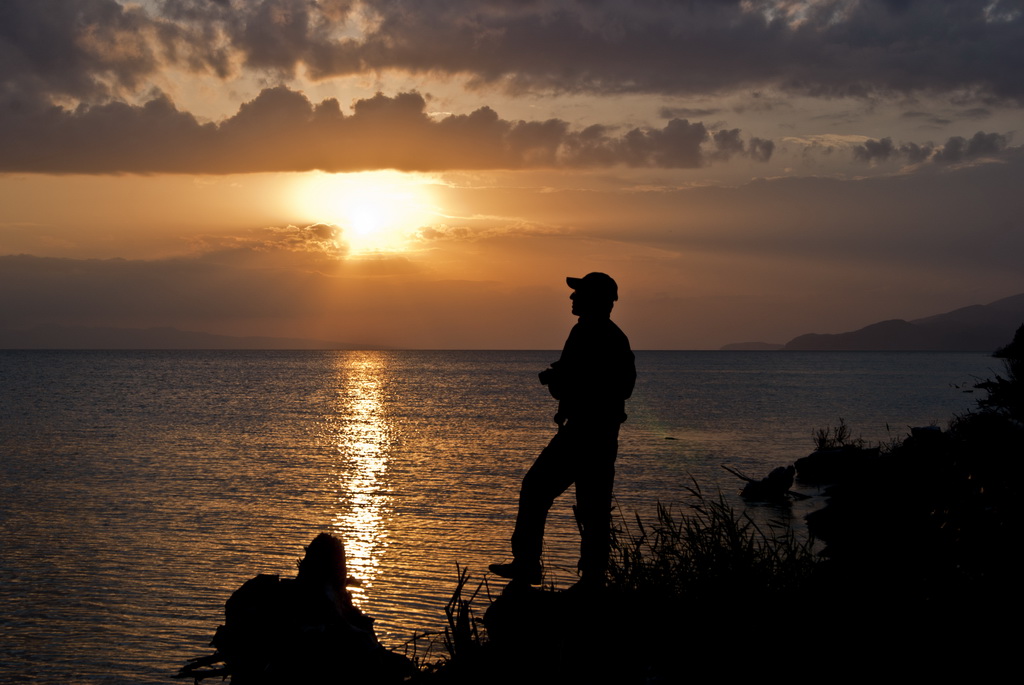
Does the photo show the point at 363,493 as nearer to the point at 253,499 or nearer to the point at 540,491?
the point at 253,499

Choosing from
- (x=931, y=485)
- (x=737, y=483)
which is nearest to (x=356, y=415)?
(x=737, y=483)

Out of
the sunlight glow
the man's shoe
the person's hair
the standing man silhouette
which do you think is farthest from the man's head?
the sunlight glow

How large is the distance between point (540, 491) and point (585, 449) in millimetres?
507

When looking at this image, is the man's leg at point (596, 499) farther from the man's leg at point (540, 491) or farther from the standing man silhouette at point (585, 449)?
the man's leg at point (540, 491)

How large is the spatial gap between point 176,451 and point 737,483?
86.7 ft

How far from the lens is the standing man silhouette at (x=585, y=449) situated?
7.43 metres

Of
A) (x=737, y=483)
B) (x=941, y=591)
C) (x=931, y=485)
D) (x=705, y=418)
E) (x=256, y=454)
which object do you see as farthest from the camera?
(x=705, y=418)

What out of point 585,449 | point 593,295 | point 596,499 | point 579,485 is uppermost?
point 593,295

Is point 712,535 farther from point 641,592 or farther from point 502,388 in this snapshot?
point 502,388

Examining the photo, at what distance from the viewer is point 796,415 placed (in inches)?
2670

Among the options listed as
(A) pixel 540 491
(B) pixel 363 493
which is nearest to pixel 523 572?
(A) pixel 540 491

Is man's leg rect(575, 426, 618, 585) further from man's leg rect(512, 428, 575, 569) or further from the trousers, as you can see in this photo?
man's leg rect(512, 428, 575, 569)

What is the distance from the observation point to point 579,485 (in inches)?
298

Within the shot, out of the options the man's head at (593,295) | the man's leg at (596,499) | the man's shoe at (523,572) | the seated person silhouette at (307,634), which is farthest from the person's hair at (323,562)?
the man's head at (593,295)
